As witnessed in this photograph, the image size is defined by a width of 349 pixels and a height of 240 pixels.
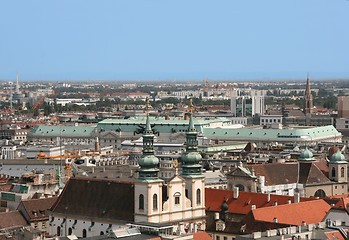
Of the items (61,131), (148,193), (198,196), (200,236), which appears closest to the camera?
(200,236)

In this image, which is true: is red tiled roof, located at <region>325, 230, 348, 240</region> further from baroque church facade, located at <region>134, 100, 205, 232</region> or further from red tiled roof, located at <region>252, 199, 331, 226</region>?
baroque church facade, located at <region>134, 100, 205, 232</region>

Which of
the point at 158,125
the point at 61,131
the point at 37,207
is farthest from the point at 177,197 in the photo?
A: the point at 61,131

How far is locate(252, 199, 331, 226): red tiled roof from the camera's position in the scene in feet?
235

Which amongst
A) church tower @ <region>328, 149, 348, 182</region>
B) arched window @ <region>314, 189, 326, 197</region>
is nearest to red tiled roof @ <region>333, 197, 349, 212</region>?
Answer: arched window @ <region>314, 189, 326, 197</region>

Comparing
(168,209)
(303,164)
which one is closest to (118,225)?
(168,209)

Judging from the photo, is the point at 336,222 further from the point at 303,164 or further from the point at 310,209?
the point at 303,164

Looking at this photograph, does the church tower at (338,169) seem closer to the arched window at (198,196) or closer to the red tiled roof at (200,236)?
the arched window at (198,196)

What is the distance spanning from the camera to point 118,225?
70812mm

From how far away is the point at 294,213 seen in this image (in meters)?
73.1

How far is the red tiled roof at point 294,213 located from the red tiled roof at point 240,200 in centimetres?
331

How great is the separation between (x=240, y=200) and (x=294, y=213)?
7.46m

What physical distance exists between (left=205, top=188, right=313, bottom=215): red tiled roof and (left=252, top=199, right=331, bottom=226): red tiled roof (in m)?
3.31

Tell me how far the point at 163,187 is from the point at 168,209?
2.20 m

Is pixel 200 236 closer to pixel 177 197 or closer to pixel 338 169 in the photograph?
pixel 177 197
